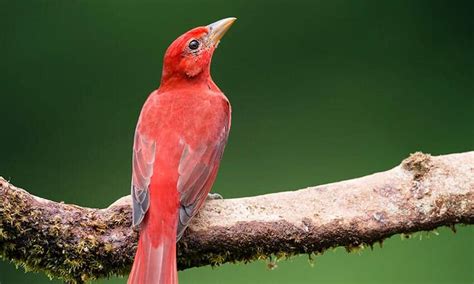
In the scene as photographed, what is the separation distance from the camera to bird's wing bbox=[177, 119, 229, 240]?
10.7 ft

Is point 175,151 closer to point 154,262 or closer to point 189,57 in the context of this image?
point 154,262

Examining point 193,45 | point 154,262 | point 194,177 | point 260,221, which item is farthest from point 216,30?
point 154,262

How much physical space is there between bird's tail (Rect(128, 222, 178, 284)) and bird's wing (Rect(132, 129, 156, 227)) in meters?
0.08

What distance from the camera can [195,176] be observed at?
3.43m

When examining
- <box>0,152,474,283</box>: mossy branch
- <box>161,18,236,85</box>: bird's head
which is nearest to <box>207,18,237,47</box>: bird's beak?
<box>161,18,236,85</box>: bird's head

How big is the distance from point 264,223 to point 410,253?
1783 mm

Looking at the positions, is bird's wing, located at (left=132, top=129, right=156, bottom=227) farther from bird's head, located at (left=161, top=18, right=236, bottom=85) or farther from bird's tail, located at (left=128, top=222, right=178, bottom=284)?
bird's head, located at (left=161, top=18, right=236, bottom=85)

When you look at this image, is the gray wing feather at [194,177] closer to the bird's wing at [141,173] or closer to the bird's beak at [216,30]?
the bird's wing at [141,173]

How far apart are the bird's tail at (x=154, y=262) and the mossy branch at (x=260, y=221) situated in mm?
90

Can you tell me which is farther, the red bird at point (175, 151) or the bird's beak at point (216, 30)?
the bird's beak at point (216, 30)

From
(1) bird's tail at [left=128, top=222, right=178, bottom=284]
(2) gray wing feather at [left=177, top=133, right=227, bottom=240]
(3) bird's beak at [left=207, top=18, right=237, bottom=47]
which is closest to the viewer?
(1) bird's tail at [left=128, top=222, right=178, bottom=284]

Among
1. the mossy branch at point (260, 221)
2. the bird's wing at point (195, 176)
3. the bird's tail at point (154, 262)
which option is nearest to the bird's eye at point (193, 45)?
the bird's wing at point (195, 176)

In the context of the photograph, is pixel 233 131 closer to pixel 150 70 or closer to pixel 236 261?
pixel 150 70

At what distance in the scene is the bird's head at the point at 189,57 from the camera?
4.12 meters
